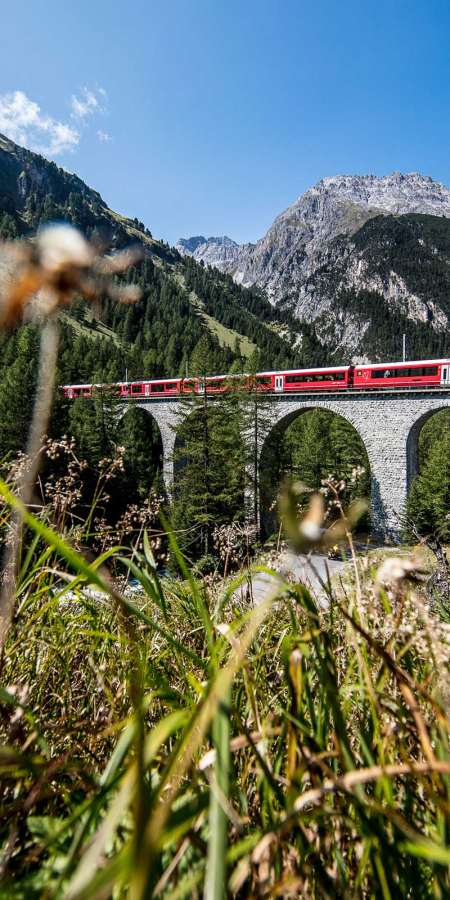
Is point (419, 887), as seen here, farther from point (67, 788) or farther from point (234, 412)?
point (234, 412)

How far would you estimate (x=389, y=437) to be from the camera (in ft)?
79.3

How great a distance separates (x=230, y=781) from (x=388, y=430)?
2531cm

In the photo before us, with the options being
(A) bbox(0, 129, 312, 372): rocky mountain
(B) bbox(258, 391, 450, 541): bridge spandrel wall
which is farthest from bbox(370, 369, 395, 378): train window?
(A) bbox(0, 129, 312, 372): rocky mountain

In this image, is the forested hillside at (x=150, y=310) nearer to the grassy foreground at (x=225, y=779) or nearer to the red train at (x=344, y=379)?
the red train at (x=344, y=379)

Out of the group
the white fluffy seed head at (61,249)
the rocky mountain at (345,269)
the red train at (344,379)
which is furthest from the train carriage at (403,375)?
the rocky mountain at (345,269)

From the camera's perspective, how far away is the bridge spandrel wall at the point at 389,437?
75.2 ft

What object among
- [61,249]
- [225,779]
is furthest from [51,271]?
[225,779]

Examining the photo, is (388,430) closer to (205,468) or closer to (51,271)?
(205,468)

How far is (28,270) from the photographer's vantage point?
635mm

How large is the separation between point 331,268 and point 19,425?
157700 millimetres

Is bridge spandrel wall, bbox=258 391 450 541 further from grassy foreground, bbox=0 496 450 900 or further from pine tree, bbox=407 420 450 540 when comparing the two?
grassy foreground, bbox=0 496 450 900

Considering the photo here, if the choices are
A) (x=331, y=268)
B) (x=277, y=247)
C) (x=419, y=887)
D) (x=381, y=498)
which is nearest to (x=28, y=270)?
(x=419, y=887)

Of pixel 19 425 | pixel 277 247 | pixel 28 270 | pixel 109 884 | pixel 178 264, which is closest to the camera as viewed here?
pixel 109 884

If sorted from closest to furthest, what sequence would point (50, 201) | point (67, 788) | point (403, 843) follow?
point (403, 843) → point (67, 788) → point (50, 201)
